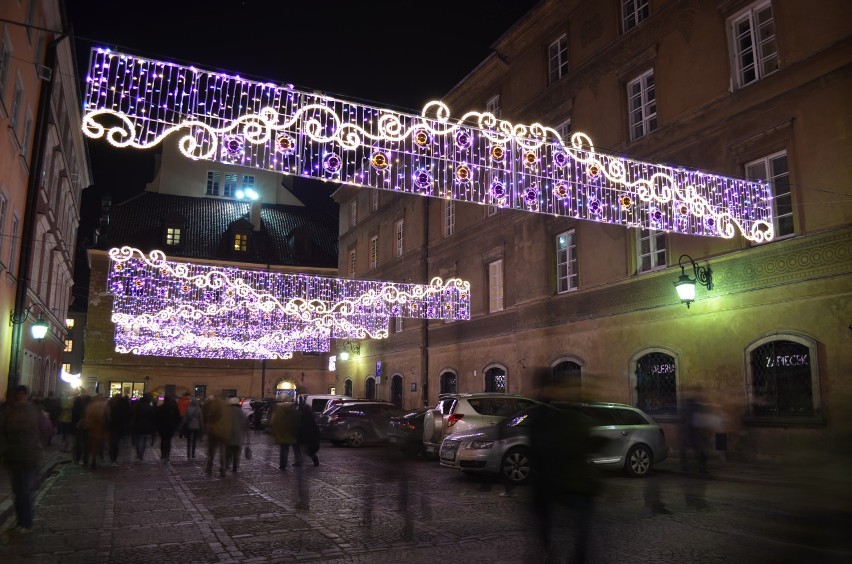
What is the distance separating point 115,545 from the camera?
7797 millimetres

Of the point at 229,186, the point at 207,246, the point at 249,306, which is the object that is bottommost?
the point at 249,306

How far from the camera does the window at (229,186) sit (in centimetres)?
5572

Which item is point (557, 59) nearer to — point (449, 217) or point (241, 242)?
point (449, 217)

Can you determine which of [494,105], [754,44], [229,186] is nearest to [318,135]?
[754,44]

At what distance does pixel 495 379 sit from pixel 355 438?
5.96 meters

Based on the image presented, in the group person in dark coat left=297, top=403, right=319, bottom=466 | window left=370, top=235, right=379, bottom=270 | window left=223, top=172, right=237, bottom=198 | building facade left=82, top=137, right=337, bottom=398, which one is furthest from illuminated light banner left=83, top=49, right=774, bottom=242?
window left=223, top=172, right=237, bottom=198

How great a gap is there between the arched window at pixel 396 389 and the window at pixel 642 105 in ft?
61.5

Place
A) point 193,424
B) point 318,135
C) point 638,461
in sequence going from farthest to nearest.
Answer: point 193,424
point 638,461
point 318,135

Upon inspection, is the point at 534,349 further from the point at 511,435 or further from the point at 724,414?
the point at 511,435

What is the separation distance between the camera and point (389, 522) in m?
8.98

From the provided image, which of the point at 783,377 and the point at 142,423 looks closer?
the point at 783,377

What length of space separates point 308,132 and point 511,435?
6969mm

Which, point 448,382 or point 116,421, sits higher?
point 448,382

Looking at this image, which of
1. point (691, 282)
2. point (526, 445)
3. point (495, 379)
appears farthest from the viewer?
point (495, 379)
